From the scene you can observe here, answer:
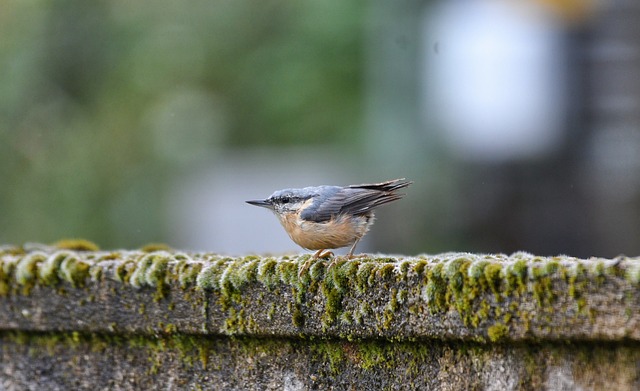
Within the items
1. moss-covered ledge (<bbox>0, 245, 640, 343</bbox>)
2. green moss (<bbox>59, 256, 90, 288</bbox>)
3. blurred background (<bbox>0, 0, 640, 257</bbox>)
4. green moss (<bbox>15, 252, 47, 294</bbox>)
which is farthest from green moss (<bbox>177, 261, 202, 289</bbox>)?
blurred background (<bbox>0, 0, 640, 257</bbox>)

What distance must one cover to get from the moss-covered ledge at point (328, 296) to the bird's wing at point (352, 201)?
0.84 meters

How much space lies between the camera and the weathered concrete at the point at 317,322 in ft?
8.18

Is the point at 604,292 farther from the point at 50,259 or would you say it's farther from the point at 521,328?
the point at 50,259

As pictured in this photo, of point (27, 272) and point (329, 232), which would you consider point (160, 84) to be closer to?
point (329, 232)

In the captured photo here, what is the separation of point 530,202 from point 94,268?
31.5ft

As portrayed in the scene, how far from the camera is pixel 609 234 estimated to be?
1220cm

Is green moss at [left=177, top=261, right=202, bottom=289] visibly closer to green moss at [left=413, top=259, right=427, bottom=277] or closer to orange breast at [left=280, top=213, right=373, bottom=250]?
green moss at [left=413, top=259, right=427, bottom=277]

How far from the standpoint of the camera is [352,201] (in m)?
4.31

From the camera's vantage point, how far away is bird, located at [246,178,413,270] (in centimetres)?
425

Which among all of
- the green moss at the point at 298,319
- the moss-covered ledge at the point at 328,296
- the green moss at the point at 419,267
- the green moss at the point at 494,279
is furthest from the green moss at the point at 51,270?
the green moss at the point at 494,279

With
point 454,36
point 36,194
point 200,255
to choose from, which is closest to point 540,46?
point 454,36

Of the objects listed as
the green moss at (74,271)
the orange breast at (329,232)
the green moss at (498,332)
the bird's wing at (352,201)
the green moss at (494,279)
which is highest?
the bird's wing at (352,201)

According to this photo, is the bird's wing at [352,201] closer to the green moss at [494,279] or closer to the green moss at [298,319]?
the green moss at [298,319]

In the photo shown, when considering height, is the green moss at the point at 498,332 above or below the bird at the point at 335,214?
below
